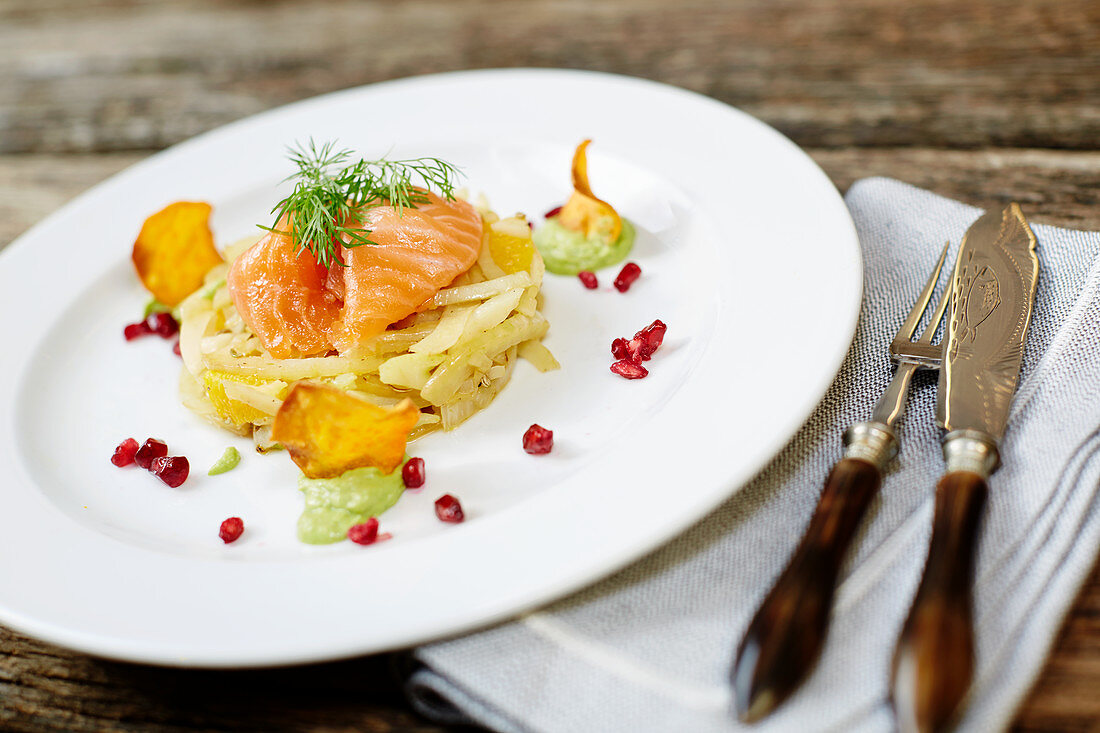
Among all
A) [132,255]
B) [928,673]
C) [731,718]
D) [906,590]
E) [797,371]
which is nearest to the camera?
[928,673]

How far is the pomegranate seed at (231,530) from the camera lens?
8.92ft

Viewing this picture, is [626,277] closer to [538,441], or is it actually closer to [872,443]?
[538,441]

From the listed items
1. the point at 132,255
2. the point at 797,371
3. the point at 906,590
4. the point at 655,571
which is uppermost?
the point at 797,371

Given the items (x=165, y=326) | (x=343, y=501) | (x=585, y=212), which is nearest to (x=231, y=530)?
(x=343, y=501)

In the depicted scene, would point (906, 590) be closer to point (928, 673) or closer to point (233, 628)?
point (928, 673)

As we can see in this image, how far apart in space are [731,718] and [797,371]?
1.11m

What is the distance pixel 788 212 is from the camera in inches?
133

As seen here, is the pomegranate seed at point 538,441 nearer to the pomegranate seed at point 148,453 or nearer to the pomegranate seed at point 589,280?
the pomegranate seed at point 589,280

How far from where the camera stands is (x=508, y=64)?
590cm

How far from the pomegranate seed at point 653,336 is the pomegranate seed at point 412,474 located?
3.22 feet

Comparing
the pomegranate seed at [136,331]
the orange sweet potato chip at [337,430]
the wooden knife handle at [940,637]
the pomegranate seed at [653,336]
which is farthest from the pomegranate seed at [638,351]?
the pomegranate seed at [136,331]

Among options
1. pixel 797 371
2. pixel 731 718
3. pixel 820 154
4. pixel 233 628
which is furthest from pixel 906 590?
pixel 820 154

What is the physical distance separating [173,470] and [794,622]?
2208mm

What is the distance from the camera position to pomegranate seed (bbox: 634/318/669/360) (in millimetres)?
3191
